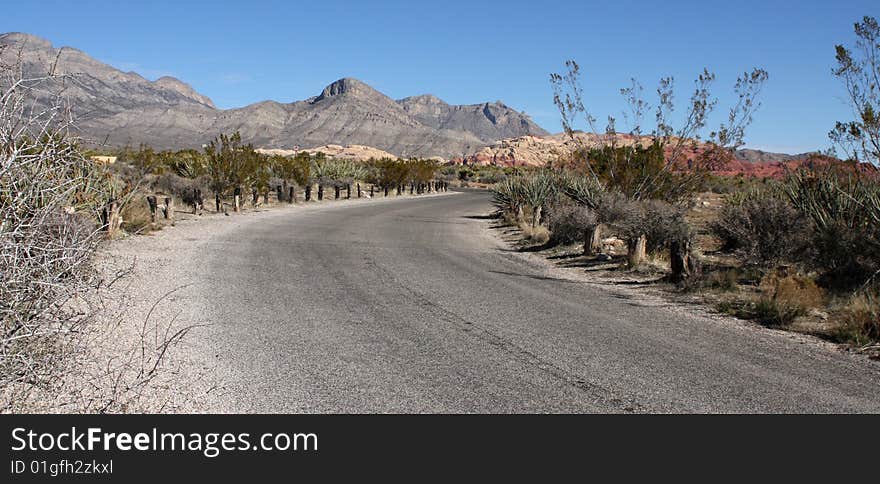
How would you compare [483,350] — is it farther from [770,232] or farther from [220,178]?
[220,178]

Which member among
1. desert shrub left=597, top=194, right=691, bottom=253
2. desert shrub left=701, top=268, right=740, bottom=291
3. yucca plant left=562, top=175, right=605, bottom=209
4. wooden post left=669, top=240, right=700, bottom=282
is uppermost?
yucca plant left=562, top=175, right=605, bottom=209

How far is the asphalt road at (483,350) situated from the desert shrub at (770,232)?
3.42 metres

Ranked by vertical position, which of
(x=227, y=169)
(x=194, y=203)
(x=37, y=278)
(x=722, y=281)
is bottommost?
(x=722, y=281)

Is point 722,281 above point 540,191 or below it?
below

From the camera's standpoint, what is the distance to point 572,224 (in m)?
17.9

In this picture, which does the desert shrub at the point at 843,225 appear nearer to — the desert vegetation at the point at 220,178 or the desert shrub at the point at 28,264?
the desert shrub at the point at 28,264

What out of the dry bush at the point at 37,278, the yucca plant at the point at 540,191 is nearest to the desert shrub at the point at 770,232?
the yucca plant at the point at 540,191

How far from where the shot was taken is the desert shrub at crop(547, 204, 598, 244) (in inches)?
679

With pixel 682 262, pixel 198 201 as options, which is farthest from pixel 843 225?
A: pixel 198 201

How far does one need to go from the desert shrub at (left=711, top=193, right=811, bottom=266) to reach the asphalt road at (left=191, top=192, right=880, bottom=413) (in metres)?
3.42

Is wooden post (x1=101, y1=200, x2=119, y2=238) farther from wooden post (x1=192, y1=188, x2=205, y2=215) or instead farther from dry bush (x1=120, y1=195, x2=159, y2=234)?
wooden post (x1=192, y1=188, x2=205, y2=215)

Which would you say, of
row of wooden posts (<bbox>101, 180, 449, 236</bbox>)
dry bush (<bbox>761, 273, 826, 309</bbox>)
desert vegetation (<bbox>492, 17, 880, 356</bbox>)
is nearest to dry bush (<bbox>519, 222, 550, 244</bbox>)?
desert vegetation (<bbox>492, 17, 880, 356</bbox>)

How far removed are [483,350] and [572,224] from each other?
35.4ft
